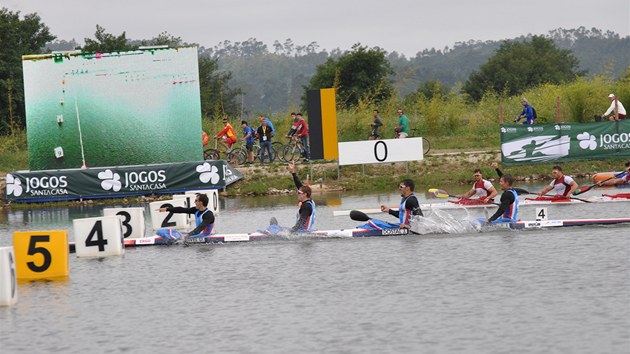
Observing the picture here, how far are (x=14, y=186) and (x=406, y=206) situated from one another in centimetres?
2003

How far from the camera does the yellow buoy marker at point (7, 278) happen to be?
17511 mm

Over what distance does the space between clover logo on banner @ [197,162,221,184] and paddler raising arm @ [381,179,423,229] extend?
50.9 ft

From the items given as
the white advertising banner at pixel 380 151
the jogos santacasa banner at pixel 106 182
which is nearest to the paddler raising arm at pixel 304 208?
the jogos santacasa banner at pixel 106 182

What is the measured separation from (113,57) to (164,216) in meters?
12.9

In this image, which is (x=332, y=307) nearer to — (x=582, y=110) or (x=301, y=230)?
(x=301, y=230)

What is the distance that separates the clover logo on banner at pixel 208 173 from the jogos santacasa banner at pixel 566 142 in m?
11.0

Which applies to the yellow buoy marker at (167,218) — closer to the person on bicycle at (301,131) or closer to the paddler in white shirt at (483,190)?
the paddler in white shirt at (483,190)

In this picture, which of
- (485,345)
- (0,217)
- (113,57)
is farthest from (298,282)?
(113,57)

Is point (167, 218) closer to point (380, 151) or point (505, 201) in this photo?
point (505, 201)

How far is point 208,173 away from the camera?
128 feet

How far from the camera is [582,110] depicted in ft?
148

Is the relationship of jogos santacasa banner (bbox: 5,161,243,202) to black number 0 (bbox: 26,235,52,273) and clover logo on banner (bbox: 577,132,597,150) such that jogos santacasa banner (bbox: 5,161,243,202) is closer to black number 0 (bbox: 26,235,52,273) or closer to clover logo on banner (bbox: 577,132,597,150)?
clover logo on banner (bbox: 577,132,597,150)

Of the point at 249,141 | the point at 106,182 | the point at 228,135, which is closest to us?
the point at 106,182

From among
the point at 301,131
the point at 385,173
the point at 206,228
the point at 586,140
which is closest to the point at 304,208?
the point at 206,228
